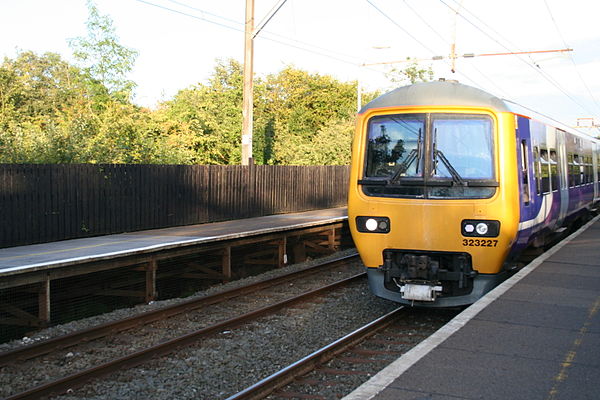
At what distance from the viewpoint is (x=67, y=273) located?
29.0 ft

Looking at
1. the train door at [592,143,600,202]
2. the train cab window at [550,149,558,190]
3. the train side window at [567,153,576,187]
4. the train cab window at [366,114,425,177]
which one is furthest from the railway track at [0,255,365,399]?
the train door at [592,143,600,202]

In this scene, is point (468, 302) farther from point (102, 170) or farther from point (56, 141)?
point (56, 141)

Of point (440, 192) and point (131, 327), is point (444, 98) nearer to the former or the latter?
point (440, 192)

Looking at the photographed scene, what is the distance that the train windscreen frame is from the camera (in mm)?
7871

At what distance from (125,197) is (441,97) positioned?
742 centimetres

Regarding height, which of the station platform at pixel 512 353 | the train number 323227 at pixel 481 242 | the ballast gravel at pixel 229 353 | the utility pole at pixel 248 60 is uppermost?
the utility pole at pixel 248 60

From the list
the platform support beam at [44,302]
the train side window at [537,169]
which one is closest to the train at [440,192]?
the train side window at [537,169]

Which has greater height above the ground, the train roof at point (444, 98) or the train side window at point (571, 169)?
the train roof at point (444, 98)

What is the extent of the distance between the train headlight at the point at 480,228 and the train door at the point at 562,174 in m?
4.28

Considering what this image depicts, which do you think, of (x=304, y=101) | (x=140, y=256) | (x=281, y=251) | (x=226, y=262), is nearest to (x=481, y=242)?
(x=140, y=256)

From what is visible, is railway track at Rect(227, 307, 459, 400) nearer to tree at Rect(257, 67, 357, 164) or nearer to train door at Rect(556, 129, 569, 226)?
train door at Rect(556, 129, 569, 226)

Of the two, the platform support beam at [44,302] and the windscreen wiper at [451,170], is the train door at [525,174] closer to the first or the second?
the windscreen wiper at [451,170]

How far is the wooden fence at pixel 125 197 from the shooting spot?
10.7 m

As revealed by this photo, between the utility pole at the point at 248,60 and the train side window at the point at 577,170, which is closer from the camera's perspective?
the train side window at the point at 577,170
